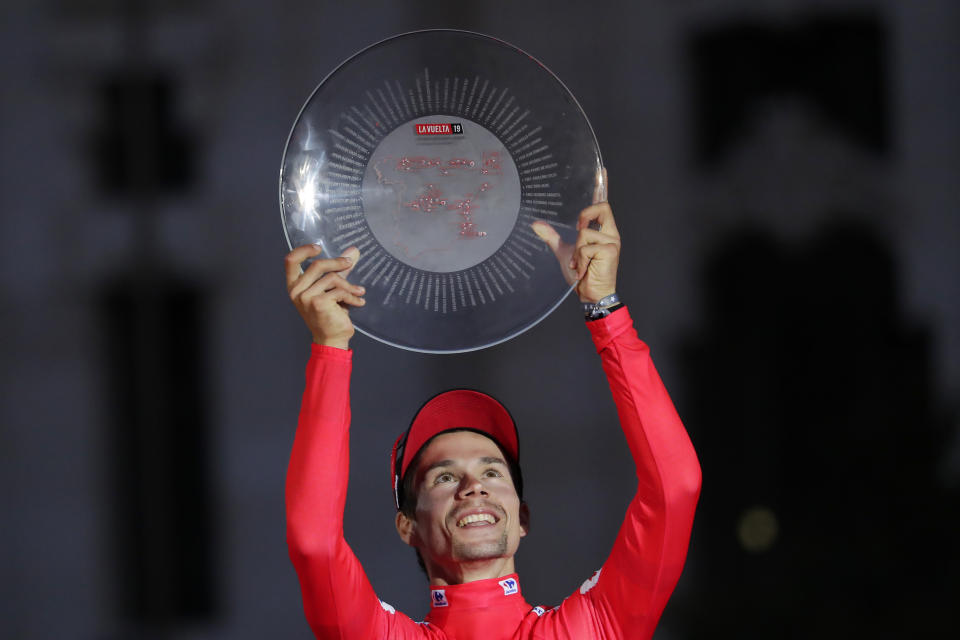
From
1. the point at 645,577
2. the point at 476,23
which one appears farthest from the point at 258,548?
the point at 476,23

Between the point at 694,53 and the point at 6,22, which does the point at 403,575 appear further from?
the point at 6,22

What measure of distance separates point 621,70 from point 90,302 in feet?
4.49

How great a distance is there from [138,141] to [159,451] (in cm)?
72

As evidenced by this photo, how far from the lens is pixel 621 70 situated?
2455 mm

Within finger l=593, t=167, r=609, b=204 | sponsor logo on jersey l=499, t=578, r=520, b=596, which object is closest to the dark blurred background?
sponsor logo on jersey l=499, t=578, r=520, b=596

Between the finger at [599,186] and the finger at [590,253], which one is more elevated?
the finger at [599,186]

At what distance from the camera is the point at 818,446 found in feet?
7.76

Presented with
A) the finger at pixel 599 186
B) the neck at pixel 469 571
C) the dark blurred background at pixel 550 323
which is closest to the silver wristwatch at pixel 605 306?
the finger at pixel 599 186

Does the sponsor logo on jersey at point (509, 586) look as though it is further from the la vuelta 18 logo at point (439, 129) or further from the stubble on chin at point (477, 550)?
the la vuelta 18 logo at point (439, 129)

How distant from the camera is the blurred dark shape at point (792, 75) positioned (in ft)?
8.02

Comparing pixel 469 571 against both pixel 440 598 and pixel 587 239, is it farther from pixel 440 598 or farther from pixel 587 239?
pixel 587 239

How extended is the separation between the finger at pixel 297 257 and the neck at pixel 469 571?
19.2 inches

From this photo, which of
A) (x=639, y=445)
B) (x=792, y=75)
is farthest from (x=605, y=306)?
(x=792, y=75)

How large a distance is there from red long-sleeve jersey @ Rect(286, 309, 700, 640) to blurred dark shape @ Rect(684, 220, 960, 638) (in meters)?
0.99
